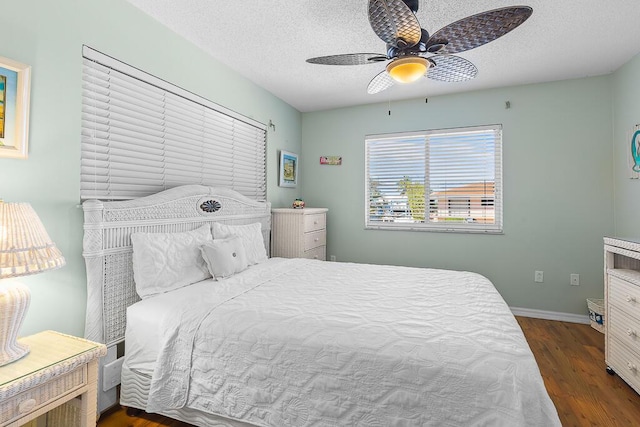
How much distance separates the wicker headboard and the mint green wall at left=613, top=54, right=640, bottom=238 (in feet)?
12.5

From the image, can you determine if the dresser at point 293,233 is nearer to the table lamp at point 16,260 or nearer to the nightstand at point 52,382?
the nightstand at point 52,382

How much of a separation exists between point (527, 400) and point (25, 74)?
2.54m

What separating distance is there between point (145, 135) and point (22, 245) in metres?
1.22

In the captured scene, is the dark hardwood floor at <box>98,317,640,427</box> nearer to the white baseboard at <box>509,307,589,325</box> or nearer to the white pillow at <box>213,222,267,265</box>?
the white baseboard at <box>509,307,589,325</box>

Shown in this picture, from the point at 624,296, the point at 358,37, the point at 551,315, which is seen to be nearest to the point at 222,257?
the point at 358,37

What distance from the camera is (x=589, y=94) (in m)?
3.24

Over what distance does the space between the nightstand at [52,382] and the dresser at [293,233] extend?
2.27m

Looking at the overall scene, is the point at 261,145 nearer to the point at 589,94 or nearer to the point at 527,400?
the point at 527,400

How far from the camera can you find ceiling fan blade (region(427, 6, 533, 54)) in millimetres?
1468

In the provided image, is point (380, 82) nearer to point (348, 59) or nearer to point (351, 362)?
point (348, 59)

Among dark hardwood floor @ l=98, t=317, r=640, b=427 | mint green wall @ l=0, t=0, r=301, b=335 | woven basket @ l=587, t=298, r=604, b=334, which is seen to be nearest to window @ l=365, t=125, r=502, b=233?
woven basket @ l=587, t=298, r=604, b=334

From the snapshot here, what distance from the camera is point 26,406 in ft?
3.83

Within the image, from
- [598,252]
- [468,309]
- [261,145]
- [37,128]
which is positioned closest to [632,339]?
[468,309]

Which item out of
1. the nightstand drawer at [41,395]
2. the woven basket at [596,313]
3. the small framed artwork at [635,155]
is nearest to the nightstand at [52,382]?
the nightstand drawer at [41,395]
